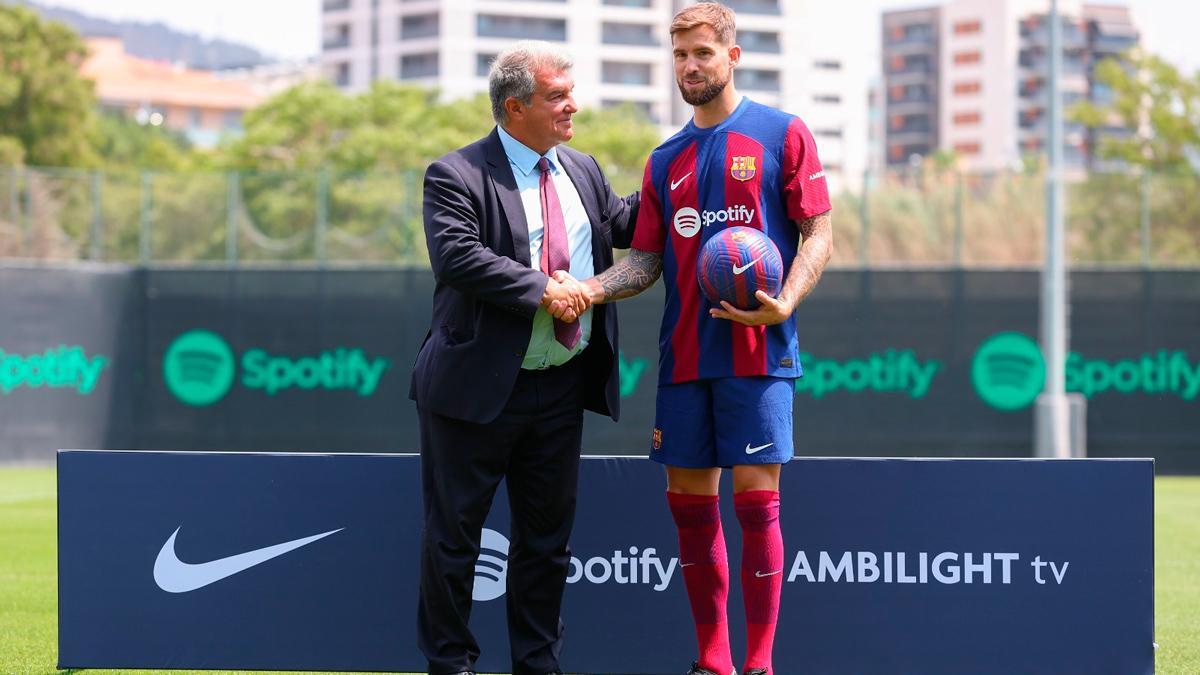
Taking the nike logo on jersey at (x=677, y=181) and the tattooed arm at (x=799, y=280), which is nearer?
the tattooed arm at (x=799, y=280)

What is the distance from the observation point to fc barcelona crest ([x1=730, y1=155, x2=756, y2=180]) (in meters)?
4.50

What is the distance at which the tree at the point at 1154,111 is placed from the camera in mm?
34375

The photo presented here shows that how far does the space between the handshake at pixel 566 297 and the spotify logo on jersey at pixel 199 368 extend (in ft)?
46.4

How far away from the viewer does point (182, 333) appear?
1831 cm

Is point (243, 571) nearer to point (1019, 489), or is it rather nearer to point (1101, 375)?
point (1019, 489)

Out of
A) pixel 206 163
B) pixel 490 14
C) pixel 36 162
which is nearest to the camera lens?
pixel 36 162

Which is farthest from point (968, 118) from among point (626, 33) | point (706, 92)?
point (706, 92)

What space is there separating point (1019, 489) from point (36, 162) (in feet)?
133

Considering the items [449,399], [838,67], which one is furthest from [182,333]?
[838,67]

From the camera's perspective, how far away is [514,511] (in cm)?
471

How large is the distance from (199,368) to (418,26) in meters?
74.9

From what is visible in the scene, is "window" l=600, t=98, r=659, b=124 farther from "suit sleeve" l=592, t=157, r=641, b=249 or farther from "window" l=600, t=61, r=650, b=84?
"suit sleeve" l=592, t=157, r=641, b=249

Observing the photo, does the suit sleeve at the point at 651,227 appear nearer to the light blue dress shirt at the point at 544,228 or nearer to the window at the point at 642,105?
the light blue dress shirt at the point at 544,228

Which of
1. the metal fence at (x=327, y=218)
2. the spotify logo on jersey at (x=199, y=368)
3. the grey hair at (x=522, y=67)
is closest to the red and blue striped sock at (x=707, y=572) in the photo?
the grey hair at (x=522, y=67)
